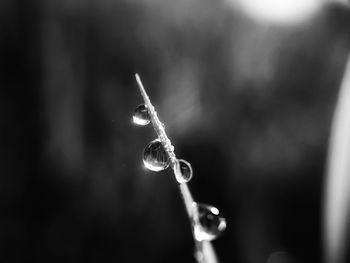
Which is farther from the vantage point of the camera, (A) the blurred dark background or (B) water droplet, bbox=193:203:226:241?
(A) the blurred dark background

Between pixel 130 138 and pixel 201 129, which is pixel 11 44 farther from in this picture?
pixel 201 129

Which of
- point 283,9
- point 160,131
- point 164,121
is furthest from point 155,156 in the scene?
point 283,9

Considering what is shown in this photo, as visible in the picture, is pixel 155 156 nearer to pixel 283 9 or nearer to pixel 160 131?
pixel 160 131

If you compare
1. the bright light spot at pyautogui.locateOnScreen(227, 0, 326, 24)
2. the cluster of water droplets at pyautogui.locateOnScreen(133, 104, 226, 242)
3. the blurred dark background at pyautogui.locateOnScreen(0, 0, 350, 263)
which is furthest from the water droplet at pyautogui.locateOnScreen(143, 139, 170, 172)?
the bright light spot at pyautogui.locateOnScreen(227, 0, 326, 24)

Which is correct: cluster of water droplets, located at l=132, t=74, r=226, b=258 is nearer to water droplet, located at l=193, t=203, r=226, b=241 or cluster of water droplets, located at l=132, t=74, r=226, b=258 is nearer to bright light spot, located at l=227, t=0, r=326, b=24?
water droplet, located at l=193, t=203, r=226, b=241

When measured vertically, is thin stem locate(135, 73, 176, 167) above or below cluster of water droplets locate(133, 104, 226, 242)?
above

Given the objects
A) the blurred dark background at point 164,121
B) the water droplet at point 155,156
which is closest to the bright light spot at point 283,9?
the blurred dark background at point 164,121
